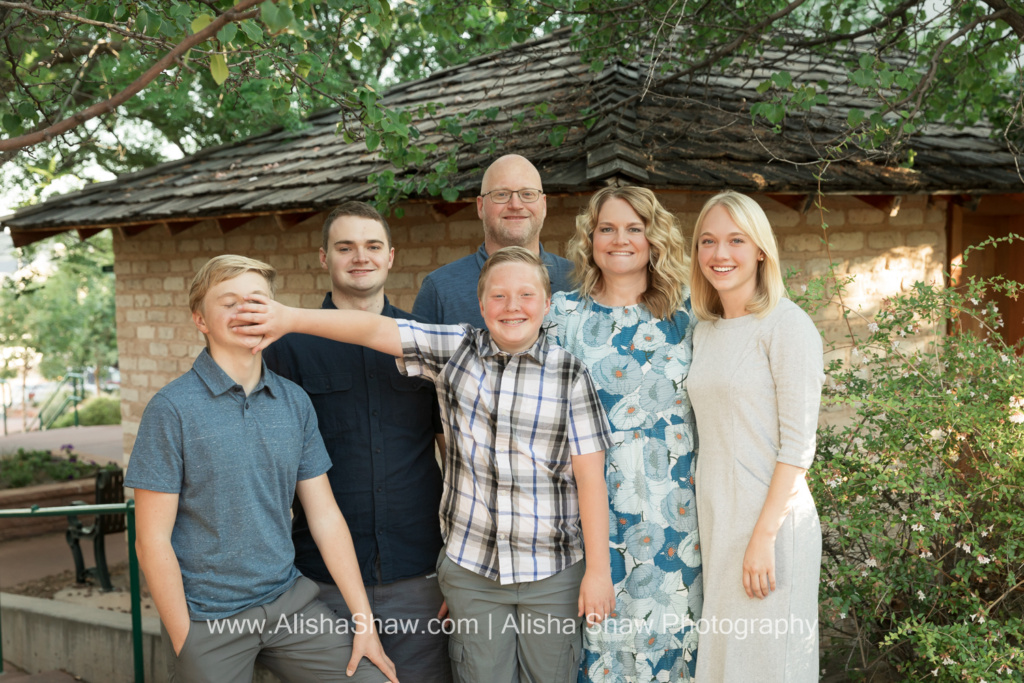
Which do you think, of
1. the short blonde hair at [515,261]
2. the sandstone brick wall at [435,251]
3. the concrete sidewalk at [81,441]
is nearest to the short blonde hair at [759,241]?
the short blonde hair at [515,261]

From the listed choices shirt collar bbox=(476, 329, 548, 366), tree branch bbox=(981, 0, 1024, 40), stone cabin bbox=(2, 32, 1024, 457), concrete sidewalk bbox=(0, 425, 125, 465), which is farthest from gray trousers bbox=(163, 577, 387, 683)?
concrete sidewalk bbox=(0, 425, 125, 465)

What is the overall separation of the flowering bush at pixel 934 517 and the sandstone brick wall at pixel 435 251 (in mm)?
1351

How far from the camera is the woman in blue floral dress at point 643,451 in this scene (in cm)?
246

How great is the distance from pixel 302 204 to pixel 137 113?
639 cm

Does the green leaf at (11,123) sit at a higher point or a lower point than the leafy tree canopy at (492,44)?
lower

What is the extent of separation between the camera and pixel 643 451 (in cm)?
248

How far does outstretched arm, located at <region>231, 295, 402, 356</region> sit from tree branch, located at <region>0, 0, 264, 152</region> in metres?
0.77

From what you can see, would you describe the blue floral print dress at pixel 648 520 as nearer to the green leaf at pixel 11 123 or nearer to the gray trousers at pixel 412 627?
the gray trousers at pixel 412 627

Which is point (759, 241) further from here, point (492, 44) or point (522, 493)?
point (492, 44)

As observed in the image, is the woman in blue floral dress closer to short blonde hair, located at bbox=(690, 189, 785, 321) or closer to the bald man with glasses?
short blonde hair, located at bbox=(690, 189, 785, 321)

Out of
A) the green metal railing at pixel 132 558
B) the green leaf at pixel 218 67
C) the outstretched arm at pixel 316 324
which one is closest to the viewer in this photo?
the green leaf at pixel 218 67

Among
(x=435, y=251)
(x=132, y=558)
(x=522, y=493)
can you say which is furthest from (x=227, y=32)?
(x=435, y=251)

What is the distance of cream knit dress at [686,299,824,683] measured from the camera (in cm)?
232

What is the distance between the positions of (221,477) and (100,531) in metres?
5.34
